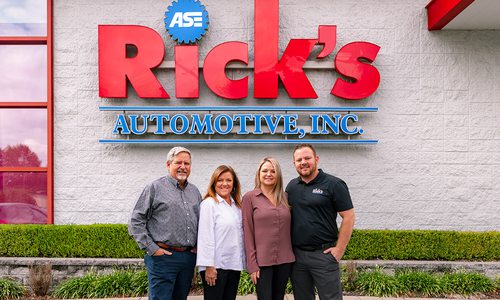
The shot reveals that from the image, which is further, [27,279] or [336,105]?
[336,105]

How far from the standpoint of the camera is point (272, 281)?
3826mm

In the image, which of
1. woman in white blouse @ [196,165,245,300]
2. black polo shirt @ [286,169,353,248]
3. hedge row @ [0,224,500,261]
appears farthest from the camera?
hedge row @ [0,224,500,261]

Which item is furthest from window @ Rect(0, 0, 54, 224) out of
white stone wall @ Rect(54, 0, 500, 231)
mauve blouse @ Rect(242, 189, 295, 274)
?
mauve blouse @ Rect(242, 189, 295, 274)

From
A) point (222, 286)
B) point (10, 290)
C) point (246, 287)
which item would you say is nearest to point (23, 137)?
point (10, 290)

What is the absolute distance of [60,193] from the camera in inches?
274

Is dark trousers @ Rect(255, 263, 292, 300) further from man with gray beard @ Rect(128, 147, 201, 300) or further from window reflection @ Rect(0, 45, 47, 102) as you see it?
window reflection @ Rect(0, 45, 47, 102)

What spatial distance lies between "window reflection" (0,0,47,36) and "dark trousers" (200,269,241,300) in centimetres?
569

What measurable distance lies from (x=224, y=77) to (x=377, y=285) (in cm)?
396

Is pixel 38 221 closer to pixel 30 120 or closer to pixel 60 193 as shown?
pixel 60 193

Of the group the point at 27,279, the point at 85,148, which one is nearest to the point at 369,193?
the point at 85,148

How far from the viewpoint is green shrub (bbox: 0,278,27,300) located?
228 inches

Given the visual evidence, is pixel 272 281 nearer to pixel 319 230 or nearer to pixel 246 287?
pixel 319 230

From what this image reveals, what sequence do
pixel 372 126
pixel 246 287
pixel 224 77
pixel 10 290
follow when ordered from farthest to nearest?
pixel 372 126, pixel 224 77, pixel 10 290, pixel 246 287

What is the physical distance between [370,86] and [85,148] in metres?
4.92
